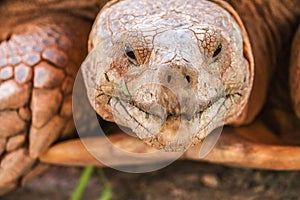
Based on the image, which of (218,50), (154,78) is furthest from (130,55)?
(218,50)

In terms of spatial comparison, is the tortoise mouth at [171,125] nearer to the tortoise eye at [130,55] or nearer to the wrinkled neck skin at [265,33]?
the tortoise eye at [130,55]

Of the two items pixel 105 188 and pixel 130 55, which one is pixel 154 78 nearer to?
pixel 130 55

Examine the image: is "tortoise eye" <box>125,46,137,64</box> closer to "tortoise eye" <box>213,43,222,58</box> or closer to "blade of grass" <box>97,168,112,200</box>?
"tortoise eye" <box>213,43,222,58</box>

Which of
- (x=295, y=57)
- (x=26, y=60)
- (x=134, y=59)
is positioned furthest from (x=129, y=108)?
(x=295, y=57)

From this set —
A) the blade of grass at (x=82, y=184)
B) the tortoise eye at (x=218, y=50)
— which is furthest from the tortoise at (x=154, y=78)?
the blade of grass at (x=82, y=184)

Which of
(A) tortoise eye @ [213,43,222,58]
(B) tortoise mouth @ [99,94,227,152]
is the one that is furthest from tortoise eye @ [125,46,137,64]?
(A) tortoise eye @ [213,43,222,58]

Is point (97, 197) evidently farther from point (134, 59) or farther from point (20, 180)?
point (134, 59)
